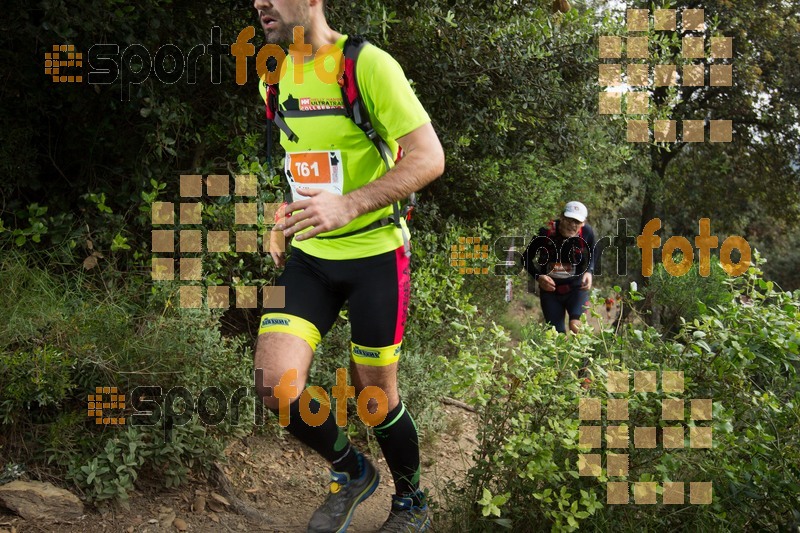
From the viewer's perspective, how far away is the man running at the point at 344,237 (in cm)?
310

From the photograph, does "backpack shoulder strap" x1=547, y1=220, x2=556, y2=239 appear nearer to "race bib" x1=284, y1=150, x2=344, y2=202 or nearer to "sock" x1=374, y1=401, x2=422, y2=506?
"sock" x1=374, y1=401, x2=422, y2=506

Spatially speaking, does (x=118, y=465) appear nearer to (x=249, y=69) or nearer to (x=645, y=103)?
(x=249, y=69)

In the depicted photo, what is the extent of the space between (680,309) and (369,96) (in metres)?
7.44

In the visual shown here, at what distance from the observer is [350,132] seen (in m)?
3.28

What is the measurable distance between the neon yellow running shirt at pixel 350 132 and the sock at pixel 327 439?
0.73 meters

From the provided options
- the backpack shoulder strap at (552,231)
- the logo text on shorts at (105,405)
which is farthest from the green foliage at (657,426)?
the backpack shoulder strap at (552,231)

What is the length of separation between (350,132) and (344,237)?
467 mm

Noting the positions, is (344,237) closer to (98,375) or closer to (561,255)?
(98,375)

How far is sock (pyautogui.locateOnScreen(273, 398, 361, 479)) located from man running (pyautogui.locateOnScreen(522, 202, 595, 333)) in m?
3.67

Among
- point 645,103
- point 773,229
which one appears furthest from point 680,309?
point 773,229

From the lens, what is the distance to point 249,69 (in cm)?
554

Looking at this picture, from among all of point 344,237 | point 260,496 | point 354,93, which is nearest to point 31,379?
point 260,496

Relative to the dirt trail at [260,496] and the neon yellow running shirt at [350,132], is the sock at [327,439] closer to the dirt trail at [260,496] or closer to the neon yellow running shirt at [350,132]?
the dirt trail at [260,496]

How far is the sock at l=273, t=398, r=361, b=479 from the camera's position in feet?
11.3
